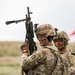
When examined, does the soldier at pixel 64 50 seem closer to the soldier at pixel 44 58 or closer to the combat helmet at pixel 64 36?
the combat helmet at pixel 64 36

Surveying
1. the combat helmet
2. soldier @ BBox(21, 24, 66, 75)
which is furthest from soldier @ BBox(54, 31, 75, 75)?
soldier @ BBox(21, 24, 66, 75)

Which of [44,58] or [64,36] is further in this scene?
[64,36]

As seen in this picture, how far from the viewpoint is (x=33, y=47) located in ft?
34.3

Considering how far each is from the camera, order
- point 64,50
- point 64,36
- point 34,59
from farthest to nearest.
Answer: point 64,36 → point 64,50 → point 34,59

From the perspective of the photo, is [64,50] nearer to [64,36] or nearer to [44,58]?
[64,36]

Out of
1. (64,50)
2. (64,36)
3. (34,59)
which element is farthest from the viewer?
(64,36)

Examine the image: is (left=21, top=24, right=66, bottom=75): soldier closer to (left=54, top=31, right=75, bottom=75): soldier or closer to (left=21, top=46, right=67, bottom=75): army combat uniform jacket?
(left=21, top=46, right=67, bottom=75): army combat uniform jacket

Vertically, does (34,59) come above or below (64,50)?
above

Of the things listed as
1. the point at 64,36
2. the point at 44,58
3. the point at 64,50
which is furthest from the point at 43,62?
the point at 64,36

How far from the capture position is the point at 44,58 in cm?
994

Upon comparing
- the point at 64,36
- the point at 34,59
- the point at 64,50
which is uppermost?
the point at 64,36

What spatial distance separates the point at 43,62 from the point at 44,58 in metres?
0.07

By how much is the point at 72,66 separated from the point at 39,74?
2514 mm

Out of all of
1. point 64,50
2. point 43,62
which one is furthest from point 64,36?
point 43,62
